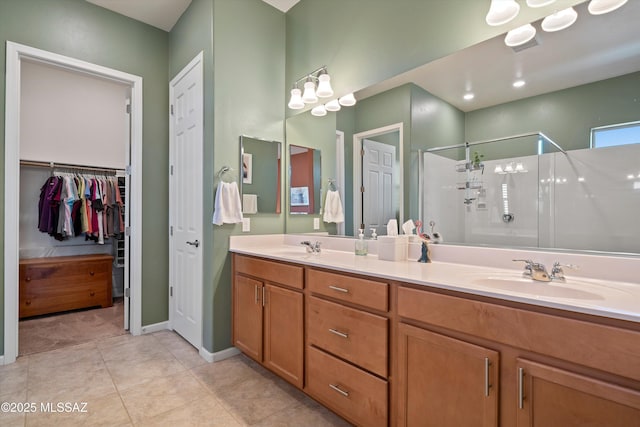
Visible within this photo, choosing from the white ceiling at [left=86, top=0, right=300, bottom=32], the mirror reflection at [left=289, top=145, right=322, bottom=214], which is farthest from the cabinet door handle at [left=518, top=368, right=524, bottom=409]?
the white ceiling at [left=86, top=0, right=300, bottom=32]

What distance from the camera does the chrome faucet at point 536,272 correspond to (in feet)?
4.25

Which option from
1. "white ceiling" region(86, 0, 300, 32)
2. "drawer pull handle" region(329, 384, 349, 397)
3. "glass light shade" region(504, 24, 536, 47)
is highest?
"white ceiling" region(86, 0, 300, 32)

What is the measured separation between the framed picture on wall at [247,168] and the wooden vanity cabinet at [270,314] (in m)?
0.66

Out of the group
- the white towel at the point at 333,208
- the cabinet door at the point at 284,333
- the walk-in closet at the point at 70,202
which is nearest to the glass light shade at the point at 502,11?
the white towel at the point at 333,208

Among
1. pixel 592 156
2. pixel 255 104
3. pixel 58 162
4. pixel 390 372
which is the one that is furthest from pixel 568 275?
pixel 58 162

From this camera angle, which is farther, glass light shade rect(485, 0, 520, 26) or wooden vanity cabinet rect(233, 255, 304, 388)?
wooden vanity cabinet rect(233, 255, 304, 388)

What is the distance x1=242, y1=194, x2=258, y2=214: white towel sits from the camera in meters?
2.63

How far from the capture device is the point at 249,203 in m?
2.66

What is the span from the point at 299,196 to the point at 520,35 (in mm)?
1843

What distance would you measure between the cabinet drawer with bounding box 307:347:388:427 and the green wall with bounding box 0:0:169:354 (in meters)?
2.05

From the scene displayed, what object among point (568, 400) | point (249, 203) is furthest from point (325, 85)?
point (568, 400)

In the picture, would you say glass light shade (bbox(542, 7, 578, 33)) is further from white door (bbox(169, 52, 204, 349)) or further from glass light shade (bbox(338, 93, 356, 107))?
white door (bbox(169, 52, 204, 349))

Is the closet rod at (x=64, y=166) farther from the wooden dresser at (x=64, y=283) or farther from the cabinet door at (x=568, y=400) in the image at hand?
the cabinet door at (x=568, y=400)

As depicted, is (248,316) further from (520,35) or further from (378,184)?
(520,35)
